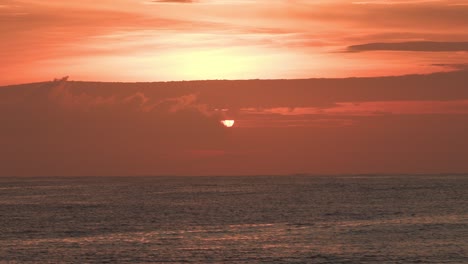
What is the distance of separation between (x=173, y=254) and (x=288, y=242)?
46.2ft

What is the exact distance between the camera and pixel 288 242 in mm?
84375

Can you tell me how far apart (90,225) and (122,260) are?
37.2m

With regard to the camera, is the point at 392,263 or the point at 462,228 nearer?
the point at 392,263

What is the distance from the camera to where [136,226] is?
107 metres

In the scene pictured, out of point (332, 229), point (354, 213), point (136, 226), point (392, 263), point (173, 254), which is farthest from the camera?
point (354, 213)

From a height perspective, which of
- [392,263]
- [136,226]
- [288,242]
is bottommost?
[392,263]

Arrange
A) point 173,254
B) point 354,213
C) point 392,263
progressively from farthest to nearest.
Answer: point 354,213
point 173,254
point 392,263

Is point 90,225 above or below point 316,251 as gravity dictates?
above

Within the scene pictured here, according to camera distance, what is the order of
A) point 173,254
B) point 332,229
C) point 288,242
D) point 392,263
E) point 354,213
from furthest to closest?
1. point 354,213
2. point 332,229
3. point 288,242
4. point 173,254
5. point 392,263

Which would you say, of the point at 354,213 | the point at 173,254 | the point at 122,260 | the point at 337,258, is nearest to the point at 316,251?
the point at 337,258

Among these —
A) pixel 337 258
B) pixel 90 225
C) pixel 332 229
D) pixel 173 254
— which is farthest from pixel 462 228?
pixel 90 225

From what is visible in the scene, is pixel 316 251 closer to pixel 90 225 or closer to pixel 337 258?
pixel 337 258

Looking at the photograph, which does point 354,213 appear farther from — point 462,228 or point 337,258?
point 337,258

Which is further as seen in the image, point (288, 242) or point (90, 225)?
point (90, 225)
